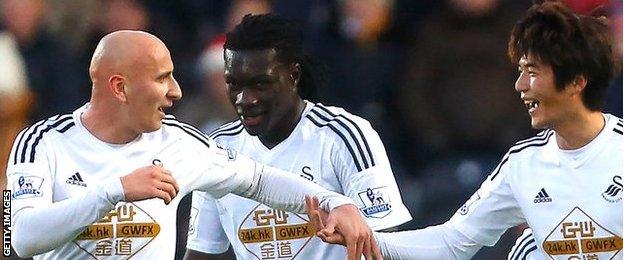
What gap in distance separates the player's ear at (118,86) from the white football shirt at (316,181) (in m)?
0.64

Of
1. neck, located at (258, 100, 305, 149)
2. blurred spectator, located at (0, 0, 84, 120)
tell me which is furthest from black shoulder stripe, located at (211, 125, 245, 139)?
blurred spectator, located at (0, 0, 84, 120)

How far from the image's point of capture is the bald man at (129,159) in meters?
4.78

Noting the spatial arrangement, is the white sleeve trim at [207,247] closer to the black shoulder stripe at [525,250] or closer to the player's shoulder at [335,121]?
the player's shoulder at [335,121]

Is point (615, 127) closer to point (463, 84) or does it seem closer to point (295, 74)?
point (295, 74)

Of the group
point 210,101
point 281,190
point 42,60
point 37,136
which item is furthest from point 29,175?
point 42,60

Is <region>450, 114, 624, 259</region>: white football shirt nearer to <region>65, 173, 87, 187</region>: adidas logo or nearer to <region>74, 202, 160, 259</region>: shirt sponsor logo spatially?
<region>74, 202, 160, 259</region>: shirt sponsor logo

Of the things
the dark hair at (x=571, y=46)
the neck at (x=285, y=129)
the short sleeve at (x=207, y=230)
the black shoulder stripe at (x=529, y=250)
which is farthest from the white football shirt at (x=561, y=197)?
the short sleeve at (x=207, y=230)

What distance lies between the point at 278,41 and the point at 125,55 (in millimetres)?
769

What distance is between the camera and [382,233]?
500cm

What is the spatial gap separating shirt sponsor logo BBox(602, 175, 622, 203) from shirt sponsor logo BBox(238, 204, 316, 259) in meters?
1.17

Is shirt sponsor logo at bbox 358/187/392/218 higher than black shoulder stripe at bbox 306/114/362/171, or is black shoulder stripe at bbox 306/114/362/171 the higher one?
black shoulder stripe at bbox 306/114/362/171

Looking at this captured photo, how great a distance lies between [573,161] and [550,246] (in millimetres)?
297

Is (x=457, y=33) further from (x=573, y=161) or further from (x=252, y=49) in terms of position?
(x=573, y=161)

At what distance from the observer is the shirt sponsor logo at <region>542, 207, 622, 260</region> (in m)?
4.56
